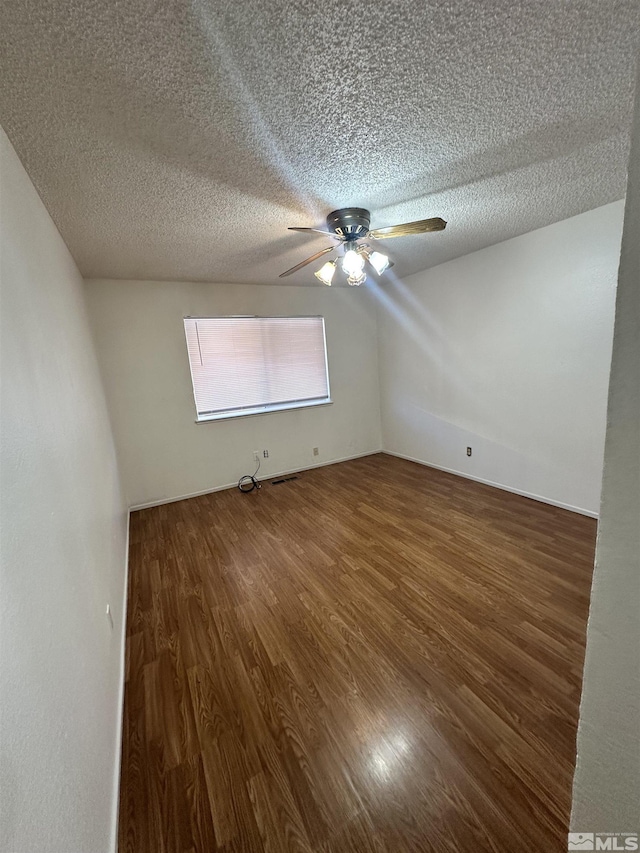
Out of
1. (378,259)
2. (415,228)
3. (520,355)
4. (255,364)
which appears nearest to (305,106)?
(415,228)

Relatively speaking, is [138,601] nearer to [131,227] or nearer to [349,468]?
[131,227]

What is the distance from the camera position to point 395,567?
7.39 ft

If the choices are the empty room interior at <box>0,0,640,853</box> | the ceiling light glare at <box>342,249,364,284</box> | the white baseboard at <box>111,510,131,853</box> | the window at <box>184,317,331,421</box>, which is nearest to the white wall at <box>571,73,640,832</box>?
the empty room interior at <box>0,0,640,853</box>

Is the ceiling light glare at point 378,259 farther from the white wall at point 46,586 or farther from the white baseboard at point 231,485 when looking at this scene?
the white baseboard at point 231,485

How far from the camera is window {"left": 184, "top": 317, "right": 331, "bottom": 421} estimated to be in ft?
11.9

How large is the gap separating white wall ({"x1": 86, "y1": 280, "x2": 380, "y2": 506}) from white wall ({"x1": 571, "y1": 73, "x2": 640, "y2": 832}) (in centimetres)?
366

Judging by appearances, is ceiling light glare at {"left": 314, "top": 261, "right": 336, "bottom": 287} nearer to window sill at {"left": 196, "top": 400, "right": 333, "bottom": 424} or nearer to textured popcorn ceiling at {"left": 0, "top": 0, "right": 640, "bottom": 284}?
textured popcorn ceiling at {"left": 0, "top": 0, "right": 640, "bottom": 284}

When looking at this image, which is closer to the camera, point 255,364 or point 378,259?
A: point 378,259

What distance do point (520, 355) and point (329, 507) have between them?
2.31 m

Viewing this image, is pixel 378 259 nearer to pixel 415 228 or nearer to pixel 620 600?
pixel 415 228

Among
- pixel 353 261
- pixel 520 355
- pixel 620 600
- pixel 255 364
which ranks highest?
pixel 353 261

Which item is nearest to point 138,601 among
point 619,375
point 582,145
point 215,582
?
point 215,582

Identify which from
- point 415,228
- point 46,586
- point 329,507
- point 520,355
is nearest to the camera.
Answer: point 46,586

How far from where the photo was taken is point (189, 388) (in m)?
3.60
